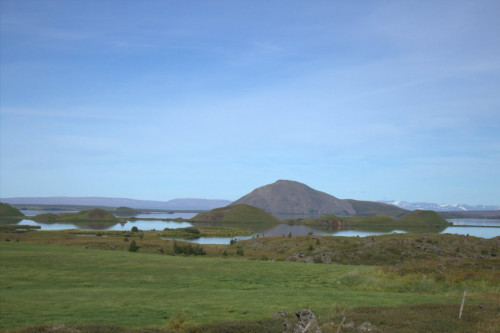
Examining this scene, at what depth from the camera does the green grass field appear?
19.2m

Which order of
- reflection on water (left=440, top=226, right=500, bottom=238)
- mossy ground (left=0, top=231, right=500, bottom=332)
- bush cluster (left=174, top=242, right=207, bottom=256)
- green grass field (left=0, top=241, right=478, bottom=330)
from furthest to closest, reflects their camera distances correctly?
reflection on water (left=440, top=226, right=500, bottom=238) → bush cluster (left=174, top=242, right=207, bottom=256) → green grass field (left=0, top=241, right=478, bottom=330) → mossy ground (left=0, top=231, right=500, bottom=332)

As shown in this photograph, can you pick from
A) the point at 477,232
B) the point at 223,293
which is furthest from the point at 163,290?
the point at 477,232

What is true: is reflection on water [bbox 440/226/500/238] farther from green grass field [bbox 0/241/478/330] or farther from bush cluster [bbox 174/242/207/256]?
green grass field [bbox 0/241/478/330]

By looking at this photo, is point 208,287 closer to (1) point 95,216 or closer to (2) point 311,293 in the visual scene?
(2) point 311,293

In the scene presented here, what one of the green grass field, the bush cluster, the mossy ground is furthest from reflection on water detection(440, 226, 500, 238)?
the green grass field

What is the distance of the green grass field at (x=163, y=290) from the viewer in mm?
19219

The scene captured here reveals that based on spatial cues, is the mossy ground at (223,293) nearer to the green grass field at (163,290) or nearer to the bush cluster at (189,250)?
the green grass field at (163,290)

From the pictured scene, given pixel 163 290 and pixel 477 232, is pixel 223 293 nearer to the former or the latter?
pixel 163 290

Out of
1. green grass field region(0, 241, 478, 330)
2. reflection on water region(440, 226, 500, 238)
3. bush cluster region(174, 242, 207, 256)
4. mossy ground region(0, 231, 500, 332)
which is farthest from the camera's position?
reflection on water region(440, 226, 500, 238)

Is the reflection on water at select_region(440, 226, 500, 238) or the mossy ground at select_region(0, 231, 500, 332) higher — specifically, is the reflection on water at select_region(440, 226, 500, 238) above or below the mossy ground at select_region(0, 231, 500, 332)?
below

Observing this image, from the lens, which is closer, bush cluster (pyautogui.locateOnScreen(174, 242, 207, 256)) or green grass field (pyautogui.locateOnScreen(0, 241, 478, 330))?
green grass field (pyautogui.locateOnScreen(0, 241, 478, 330))

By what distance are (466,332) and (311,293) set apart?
44.5 ft

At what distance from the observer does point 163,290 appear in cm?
2672

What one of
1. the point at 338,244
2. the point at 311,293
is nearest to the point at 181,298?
the point at 311,293
